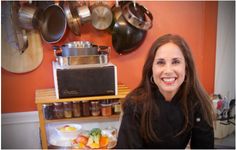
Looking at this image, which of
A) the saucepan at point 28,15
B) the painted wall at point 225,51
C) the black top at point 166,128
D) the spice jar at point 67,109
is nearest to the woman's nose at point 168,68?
the black top at point 166,128

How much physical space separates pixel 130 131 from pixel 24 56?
45.8 inches

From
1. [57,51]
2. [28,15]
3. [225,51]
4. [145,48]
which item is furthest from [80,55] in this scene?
[225,51]

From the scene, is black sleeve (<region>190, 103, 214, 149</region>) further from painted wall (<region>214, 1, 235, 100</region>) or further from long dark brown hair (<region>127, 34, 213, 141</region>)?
painted wall (<region>214, 1, 235, 100</region>)

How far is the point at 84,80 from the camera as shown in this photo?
158 cm

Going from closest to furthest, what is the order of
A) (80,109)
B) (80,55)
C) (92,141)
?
(80,55) → (92,141) → (80,109)

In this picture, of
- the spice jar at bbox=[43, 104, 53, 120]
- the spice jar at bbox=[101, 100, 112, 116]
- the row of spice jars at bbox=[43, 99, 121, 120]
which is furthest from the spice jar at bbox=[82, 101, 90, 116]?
the spice jar at bbox=[43, 104, 53, 120]

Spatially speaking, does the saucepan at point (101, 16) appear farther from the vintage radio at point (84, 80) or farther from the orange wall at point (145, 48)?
the vintage radio at point (84, 80)

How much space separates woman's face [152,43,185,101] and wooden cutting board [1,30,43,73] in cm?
111

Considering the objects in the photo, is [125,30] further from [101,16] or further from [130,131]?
[130,131]

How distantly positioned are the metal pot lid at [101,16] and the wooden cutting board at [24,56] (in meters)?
0.44

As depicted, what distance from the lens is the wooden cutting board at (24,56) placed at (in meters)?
1.84

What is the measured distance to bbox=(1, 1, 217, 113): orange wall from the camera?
1924mm

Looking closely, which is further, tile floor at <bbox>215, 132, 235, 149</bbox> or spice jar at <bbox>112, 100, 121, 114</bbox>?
tile floor at <bbox>215, 132, 235, 149</bbox>

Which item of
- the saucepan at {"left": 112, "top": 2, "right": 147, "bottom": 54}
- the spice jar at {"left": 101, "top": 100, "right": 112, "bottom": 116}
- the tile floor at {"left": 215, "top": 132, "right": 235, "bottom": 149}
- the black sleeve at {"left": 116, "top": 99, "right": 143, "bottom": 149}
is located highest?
the saucepan at {"left": 112, "top": 2, "right": 147, "bottom": 54}
